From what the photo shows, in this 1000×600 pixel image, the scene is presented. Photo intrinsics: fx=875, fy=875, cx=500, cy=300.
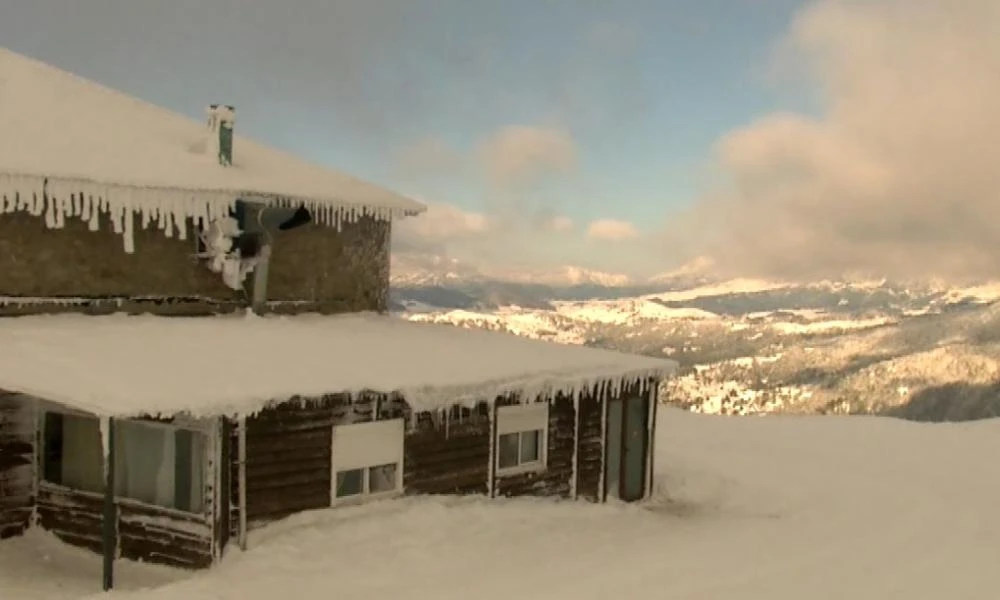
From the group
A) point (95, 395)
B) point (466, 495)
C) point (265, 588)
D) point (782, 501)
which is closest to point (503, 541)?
point (466, 495)

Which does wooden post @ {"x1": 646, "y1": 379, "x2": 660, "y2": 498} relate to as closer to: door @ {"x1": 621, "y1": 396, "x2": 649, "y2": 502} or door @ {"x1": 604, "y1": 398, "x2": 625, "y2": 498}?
door @ {"x1": 621, "y1": 396, "x2": 649, "y2": 502}

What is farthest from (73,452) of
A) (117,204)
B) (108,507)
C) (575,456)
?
(575,456)

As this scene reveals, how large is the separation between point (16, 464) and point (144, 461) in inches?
97.2

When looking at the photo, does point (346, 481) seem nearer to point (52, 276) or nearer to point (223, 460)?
point (223, 460)

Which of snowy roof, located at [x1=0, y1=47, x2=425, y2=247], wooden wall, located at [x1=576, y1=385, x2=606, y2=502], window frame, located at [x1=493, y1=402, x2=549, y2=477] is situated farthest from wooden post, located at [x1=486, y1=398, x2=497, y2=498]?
snowy roof, located at [x1=0, y1=47, x2=425, y2=247]

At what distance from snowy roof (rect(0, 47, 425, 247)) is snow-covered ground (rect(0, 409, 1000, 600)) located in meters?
5.96

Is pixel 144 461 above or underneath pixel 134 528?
above

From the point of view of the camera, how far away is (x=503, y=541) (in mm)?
13555

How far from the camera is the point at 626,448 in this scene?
1773 centimetres

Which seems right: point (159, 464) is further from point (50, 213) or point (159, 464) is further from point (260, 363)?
point (50, 213)

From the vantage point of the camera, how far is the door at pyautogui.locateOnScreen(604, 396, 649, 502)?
17.5 meters

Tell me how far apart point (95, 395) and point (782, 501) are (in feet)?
45.5

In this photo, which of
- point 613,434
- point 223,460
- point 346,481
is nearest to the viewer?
point 223,460

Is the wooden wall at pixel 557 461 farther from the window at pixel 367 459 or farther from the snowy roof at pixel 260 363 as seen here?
the window at pixel 367 459
